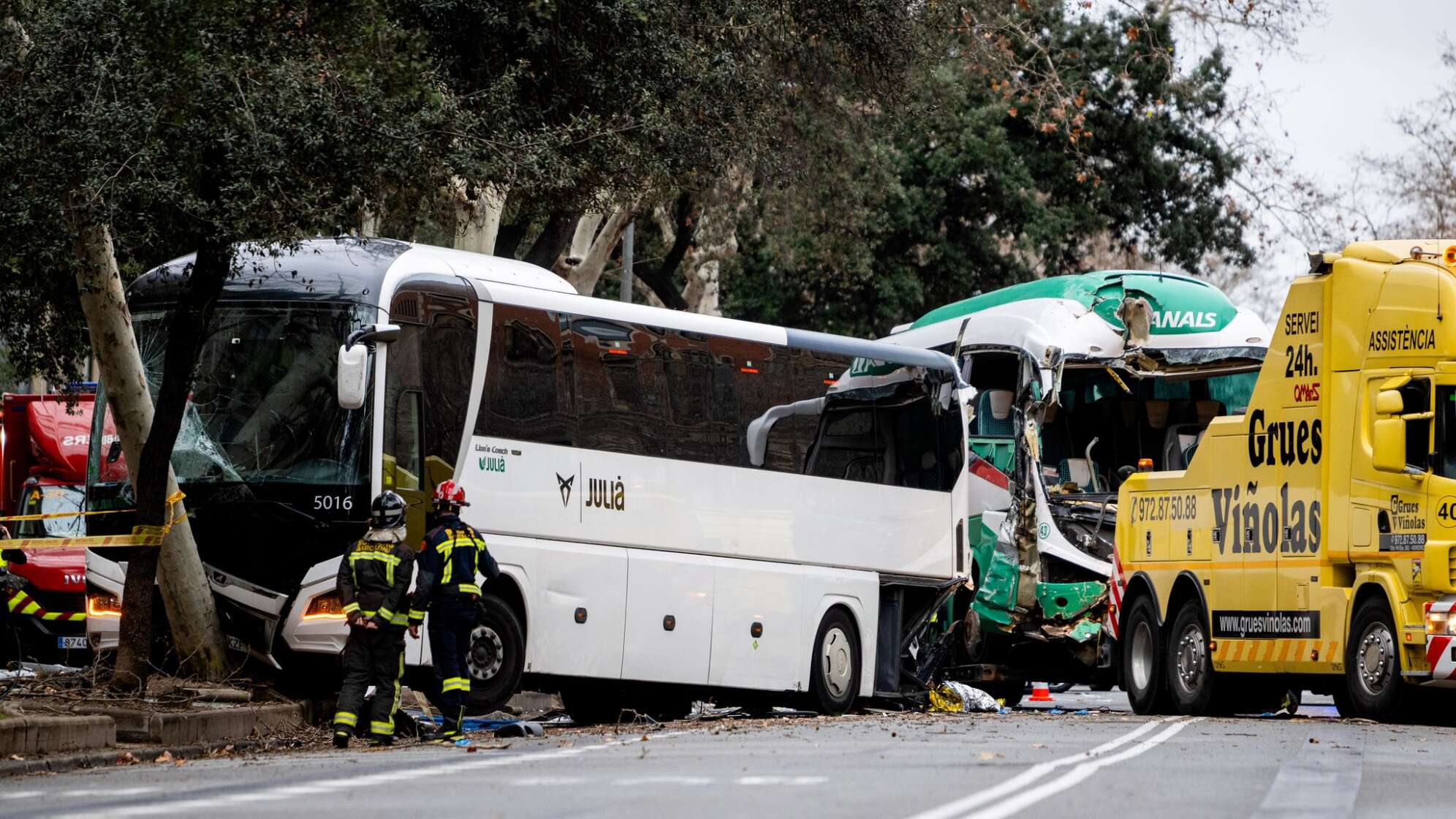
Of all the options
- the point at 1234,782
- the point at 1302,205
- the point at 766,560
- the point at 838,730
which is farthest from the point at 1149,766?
the point at 1302,205

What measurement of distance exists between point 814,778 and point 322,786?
96.4 inches

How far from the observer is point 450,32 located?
18.6 metres

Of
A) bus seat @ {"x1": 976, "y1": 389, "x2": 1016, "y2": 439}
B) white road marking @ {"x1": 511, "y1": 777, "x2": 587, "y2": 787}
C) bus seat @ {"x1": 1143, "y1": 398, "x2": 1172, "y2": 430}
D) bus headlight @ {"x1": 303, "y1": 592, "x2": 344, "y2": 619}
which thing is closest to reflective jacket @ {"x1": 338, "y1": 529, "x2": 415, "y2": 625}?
bus headlight @ {"x1": 303, "y1": 592, "x2": 344, "y2": 619}

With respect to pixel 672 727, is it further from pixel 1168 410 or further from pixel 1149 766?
pixel 1168 410

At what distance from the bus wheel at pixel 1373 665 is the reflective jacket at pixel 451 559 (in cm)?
669

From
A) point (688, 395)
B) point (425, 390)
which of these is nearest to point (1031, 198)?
point (688, 395)

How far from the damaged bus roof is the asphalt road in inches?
268

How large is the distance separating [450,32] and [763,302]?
23.9 m

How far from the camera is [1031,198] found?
39312mm

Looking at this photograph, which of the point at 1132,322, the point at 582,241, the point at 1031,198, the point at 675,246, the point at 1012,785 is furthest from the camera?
the point at 1031,198

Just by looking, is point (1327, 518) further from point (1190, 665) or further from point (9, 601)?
point (9, 601)

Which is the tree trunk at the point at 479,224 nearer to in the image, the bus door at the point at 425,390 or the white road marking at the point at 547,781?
the bus door at the point at 425,390

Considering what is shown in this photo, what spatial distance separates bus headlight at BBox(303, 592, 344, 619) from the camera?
16.2 metres

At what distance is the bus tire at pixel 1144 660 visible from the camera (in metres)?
20.5
